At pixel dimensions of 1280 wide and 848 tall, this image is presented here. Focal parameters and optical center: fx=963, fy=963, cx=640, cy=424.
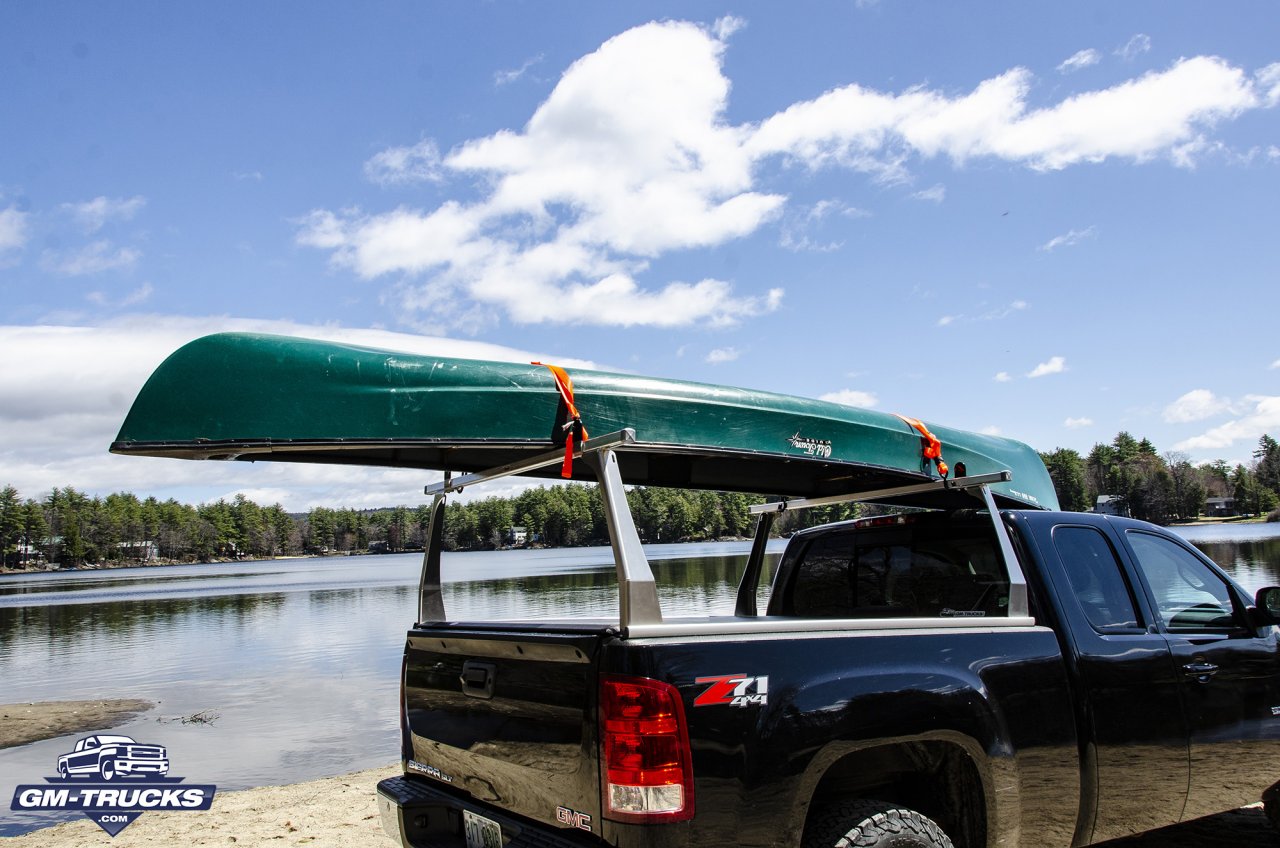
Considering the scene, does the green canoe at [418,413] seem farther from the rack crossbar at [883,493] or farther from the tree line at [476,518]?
the tree line at [476,518]

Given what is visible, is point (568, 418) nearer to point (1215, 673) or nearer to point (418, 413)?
point (418, 413)

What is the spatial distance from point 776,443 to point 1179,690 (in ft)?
7.18

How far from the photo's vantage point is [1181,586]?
15.7 ft

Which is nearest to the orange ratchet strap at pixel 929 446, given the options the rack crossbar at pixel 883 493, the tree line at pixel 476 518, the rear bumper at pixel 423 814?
the rack crossbar at pixel 883 493

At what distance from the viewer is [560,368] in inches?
137

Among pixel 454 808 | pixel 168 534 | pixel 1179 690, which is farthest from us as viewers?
pixel 168 534

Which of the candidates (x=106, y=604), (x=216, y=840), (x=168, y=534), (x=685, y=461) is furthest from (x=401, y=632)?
(x=168, y=534)

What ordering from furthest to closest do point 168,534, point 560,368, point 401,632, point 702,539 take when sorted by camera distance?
point 168,534
point 702,539
point 401,632
point 560,368

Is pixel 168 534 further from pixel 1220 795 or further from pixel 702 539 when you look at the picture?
pixel 1220 795

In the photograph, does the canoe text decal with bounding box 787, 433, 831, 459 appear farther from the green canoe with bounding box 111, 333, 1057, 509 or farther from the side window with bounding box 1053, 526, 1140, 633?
the side window with bounding box 1053, 526, 1140, 633

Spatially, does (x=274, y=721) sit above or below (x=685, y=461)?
below

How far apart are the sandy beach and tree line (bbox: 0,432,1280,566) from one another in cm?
9819

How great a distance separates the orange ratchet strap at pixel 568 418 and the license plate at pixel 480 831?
1313 mm

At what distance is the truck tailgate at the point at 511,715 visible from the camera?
3.04 meters
